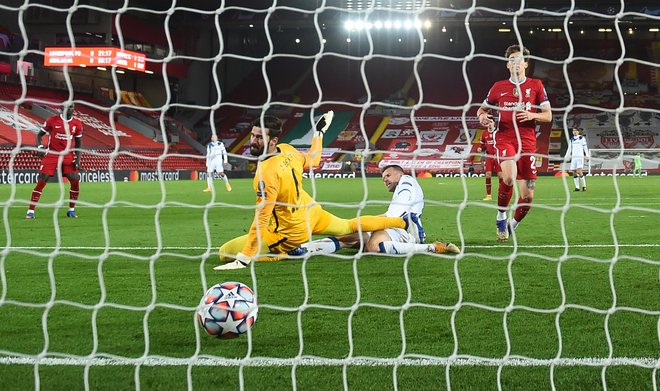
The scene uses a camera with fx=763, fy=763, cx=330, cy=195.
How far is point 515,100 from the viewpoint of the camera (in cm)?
782

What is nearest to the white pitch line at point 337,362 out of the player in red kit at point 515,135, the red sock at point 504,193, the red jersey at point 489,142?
the player in red kit at point 515,135

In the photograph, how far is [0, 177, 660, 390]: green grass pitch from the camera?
308 cm

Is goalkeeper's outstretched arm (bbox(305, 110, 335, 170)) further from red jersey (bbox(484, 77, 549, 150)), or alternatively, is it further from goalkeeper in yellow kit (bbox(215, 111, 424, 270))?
red jersey (bbox(484, 77, 549, 150))

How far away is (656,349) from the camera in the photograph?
345cm

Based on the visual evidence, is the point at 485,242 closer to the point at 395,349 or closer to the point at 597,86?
the point at 395,349

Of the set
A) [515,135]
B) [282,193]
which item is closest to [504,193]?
[515,135]

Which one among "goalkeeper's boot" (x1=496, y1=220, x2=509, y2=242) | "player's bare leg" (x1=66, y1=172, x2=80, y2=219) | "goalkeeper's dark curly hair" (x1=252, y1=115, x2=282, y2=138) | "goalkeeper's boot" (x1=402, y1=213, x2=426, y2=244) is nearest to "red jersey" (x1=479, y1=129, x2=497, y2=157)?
"goalkeeper's boot" (x1=496, y1=220, x2=509, y2=242)

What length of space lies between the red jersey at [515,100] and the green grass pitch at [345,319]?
1166 millimetres

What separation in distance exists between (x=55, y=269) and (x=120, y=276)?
0.71 metres

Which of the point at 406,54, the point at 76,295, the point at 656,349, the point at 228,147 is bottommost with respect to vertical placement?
the point at 656,349

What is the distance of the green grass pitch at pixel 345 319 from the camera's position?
3078mm

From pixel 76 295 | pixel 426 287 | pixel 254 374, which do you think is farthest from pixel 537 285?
pixel 76 295

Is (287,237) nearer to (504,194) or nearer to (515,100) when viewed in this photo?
(504,194)

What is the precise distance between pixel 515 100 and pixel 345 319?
4.40m
